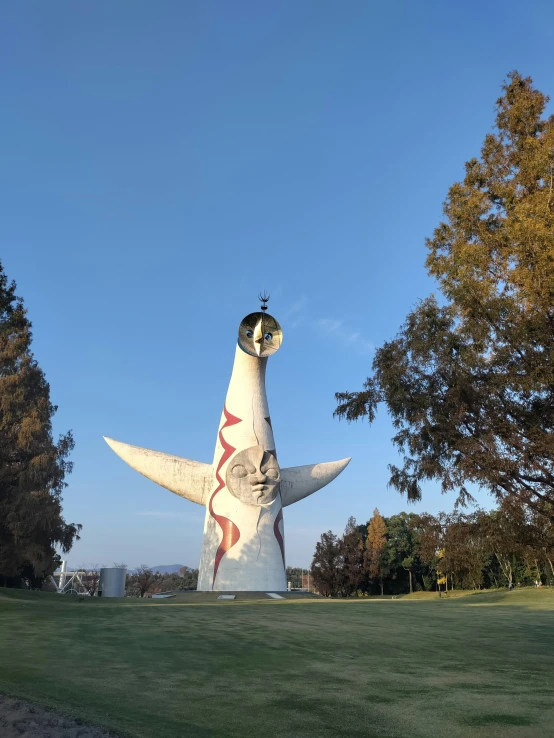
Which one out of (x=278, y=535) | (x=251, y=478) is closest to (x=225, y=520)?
(x=251, y=478)

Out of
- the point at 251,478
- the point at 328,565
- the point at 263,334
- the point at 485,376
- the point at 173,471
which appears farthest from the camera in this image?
the point at 328,565

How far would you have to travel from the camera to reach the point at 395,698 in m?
4.32

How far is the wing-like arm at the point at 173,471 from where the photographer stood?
19656 millimetres

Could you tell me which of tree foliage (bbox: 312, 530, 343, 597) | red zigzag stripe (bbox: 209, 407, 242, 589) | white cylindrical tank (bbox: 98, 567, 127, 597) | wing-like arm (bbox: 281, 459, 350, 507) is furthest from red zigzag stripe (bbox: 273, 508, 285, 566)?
tree foliage (bbox: 312, 530, 343, 597)

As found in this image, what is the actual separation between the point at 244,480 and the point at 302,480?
309 centimetres

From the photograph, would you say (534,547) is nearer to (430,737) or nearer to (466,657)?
(466,657)

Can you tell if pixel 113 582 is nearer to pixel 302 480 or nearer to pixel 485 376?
pixel 302 480

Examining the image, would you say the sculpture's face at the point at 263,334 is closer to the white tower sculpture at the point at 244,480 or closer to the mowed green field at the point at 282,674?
the white tower sculpture at the point at 244,480

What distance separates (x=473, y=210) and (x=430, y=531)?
6.94 metres

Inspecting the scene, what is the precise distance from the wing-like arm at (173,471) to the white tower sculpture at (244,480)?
33 mm

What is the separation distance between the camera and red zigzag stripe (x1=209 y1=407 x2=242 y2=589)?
17.6 m

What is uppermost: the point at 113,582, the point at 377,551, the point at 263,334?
the point at 263,334

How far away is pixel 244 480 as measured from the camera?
1811cm

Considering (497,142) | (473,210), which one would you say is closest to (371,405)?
(473,210)
